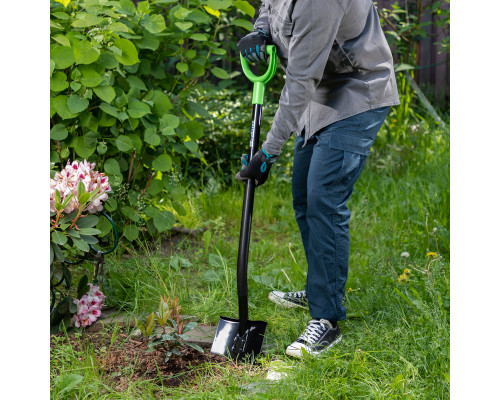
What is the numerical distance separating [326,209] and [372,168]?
2.47 metres

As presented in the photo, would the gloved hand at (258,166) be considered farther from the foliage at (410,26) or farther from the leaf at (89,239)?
the foliage at (410,26)

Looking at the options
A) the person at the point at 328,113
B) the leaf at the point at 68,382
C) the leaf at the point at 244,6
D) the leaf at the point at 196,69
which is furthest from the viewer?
the leaf at the point at 196,69

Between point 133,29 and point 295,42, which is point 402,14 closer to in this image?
point 133,29

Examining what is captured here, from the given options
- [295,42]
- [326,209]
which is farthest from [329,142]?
[295,42]

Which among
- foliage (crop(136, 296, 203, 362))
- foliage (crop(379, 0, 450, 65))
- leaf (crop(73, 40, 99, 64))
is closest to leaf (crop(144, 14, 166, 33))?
leaf (crop(73, 40, 99, 64))

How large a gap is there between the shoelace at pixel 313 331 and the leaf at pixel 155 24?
155 cm

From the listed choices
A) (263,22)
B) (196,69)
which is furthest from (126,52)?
(263,22)

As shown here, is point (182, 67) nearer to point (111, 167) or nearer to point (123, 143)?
point (123, 143)

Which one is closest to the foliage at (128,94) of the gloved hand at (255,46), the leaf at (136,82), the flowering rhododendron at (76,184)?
the leaf at (136,82)

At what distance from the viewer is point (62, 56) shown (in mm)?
2521

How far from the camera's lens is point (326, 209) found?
7.24 feet

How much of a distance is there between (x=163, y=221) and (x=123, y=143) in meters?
0.47

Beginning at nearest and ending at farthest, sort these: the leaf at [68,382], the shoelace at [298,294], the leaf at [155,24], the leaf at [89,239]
→ the leaf at [68,382], the leaf at [89,239], the shoelace at [298,294], the leaf at [155,24]

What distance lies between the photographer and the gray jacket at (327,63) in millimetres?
1947
